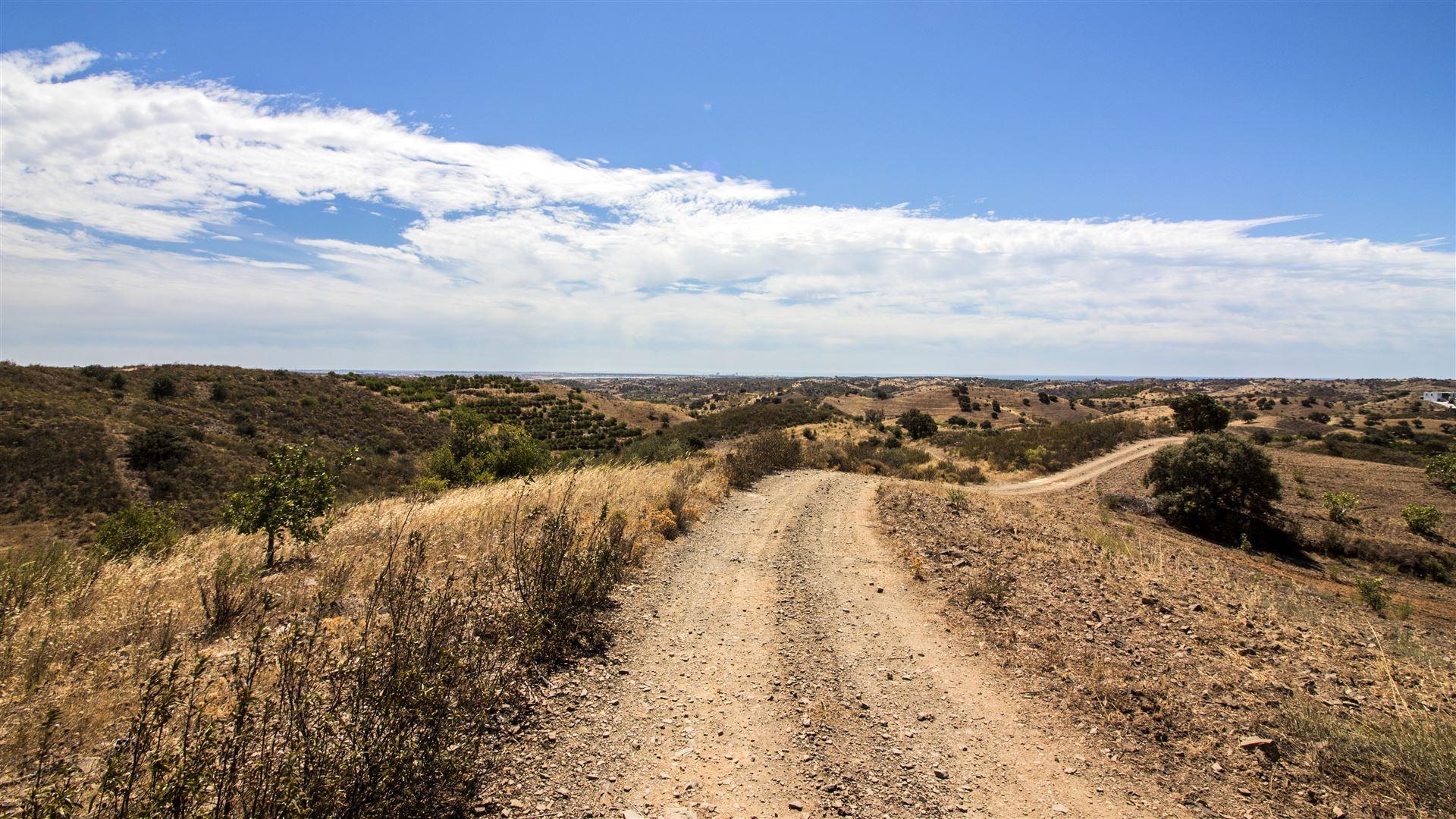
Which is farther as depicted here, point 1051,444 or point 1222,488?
point 1051,444

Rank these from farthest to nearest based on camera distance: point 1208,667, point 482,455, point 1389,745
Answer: point 482,455, point 1208,667, point 1389,745

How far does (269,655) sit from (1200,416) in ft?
Answer: 179

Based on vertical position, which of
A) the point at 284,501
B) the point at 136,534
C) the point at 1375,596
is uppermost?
the point at 284,501

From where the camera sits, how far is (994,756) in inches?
169

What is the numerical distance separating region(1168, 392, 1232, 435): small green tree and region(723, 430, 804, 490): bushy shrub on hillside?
36623mm

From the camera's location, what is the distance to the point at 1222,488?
21.7 m

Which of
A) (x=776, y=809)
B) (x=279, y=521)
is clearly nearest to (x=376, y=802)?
(x=776, y=809)

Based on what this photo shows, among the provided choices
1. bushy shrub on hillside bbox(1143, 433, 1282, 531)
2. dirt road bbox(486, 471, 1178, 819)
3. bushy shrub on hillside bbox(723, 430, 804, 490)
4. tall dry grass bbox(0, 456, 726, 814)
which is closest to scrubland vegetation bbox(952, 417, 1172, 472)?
bushy shrub on hillside bbox(1143, 433, 1282, 531)

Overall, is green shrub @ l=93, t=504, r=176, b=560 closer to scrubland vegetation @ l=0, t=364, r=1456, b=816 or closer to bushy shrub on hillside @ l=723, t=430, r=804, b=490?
scrubland vegetation @ l=0, t=364, r=1456, b=816

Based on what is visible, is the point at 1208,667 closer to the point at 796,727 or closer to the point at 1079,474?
the point at 796,727

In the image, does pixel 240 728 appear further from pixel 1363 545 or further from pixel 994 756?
pixel 1363 545

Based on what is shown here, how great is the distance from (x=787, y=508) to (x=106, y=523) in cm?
1255

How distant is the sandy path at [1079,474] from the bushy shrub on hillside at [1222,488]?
4.73 metres

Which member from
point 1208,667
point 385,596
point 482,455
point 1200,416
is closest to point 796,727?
point 385,596
